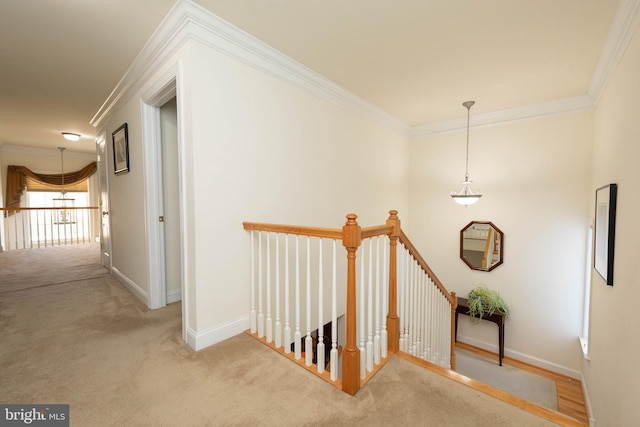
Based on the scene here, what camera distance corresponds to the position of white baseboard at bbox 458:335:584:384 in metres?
3.42

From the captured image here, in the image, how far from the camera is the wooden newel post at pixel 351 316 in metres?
1.50

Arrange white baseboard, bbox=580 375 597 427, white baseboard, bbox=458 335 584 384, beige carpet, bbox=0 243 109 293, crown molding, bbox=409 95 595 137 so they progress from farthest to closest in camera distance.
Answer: beige carpet, bbox=0 243 109 293, white baseboard, bbox=458 335 584 384, crown molding, bbox=409 95 595 137, white baseboard, bbox=580 375 597 427

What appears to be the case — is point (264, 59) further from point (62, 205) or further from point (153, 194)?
point (62, 205)

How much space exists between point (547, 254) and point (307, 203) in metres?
3.30

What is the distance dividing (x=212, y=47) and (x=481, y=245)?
165 inches

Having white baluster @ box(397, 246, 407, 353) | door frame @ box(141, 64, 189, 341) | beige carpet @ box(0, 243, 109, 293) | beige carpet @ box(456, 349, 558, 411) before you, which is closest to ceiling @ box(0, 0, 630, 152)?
door frame @ box(141, 64, 189, 341)

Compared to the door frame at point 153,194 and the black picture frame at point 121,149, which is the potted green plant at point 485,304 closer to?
the door frame at point 153,194

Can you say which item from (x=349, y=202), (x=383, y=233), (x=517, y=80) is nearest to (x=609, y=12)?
(x=517, y=80)

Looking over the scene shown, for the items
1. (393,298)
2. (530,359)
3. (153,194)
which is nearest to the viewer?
(393,298)

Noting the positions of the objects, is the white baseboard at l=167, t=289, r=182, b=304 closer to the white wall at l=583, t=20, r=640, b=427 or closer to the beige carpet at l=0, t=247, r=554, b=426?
the beige carpet at l=0, t=247, r=554, b=426

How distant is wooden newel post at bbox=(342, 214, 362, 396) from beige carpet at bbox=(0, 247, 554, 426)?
0.07m

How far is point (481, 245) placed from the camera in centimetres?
405

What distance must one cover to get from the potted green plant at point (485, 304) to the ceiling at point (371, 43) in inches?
104

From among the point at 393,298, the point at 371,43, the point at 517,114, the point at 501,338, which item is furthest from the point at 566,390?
the point at 371,43
